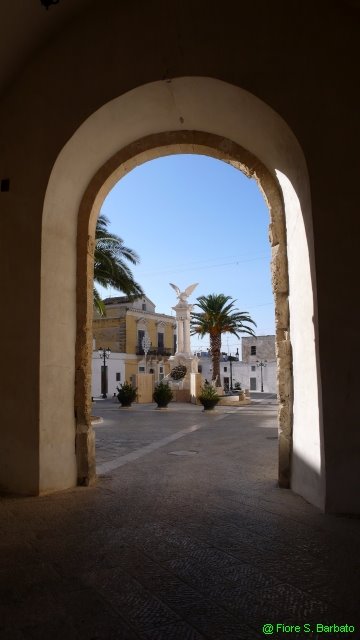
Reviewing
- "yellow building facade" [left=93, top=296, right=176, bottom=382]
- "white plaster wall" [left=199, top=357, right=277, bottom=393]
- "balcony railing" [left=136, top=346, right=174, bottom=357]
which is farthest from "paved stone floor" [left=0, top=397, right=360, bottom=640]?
"white plaster wall" [left=199, top=357, right=277, bottom=393]

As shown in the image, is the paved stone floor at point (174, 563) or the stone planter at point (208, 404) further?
the stone planter at point (208, 404)

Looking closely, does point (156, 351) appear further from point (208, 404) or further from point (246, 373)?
point (208, 404)

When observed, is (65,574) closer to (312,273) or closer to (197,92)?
(312,273)

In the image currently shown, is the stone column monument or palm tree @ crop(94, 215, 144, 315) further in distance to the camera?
the stone column monument

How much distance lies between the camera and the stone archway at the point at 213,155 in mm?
4105

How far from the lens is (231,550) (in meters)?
2.91

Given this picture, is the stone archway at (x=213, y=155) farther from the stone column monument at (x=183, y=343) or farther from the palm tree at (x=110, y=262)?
the stone column monument at (x=183, y=343)

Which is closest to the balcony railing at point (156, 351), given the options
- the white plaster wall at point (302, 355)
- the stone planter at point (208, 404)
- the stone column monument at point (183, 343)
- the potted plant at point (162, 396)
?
the stone column monument at point (183, 343)

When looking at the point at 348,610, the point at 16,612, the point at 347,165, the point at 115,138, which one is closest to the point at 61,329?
the point at 115,138

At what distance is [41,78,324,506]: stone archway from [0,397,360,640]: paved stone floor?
0.56 meters

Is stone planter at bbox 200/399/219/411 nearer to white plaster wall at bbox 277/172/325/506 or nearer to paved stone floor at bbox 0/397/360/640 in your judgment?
paved stone floor at bbox 0/397/360/640

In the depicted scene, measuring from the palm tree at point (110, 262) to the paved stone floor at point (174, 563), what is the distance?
1018 cm

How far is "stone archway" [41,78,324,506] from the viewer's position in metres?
4.11

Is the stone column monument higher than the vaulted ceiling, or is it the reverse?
the vaulted ceiling
